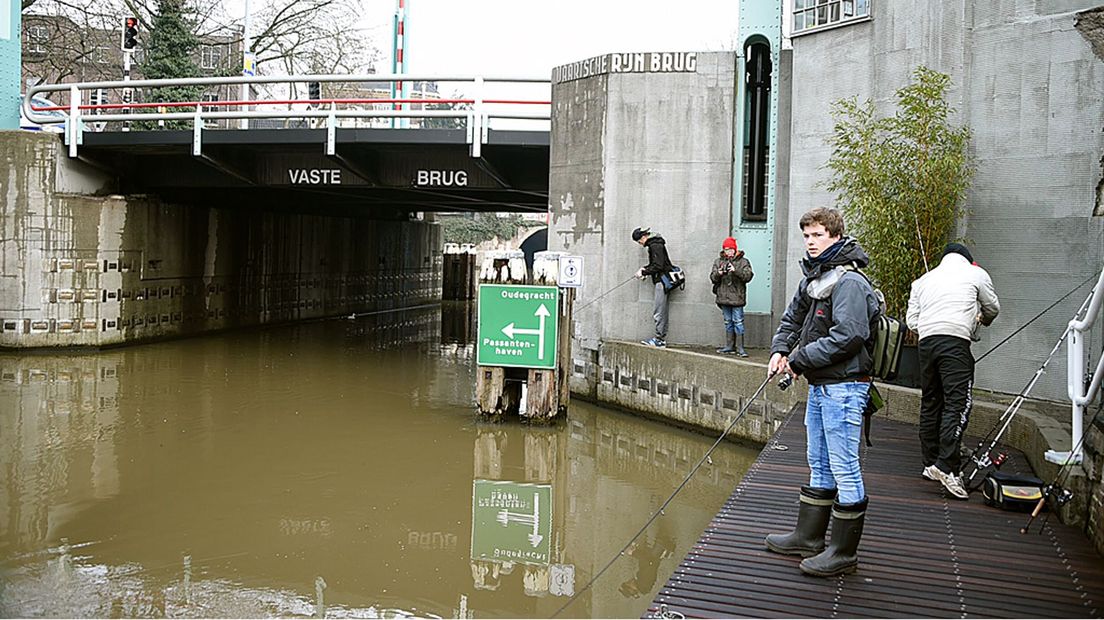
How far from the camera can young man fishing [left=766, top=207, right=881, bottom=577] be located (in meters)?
5.22

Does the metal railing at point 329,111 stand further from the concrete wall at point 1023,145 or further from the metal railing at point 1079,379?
the metal railing at point 1079,379

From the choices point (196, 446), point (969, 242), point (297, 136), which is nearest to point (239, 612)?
point (196, 446)

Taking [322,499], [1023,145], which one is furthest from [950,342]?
[322,499]

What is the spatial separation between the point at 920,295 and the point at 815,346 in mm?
2336

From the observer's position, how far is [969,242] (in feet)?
36.7

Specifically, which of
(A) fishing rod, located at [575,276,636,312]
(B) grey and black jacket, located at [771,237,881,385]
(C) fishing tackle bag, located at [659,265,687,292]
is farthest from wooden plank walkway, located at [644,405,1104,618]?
(A) fishing rod, located at [575,276,636,312]

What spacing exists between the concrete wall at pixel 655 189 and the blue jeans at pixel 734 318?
0.97m

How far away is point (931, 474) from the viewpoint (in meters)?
7.46

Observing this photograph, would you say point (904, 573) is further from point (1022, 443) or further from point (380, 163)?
point (380, 163)

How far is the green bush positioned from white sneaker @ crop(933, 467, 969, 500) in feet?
12.4

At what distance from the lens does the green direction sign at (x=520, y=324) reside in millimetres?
12797

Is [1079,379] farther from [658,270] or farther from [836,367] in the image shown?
[658,270]

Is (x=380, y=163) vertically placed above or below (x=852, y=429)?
above

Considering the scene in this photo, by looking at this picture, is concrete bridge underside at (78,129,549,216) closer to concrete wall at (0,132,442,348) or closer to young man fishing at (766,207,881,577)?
concrete wall at (0,132,442,348)
